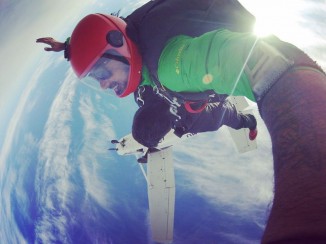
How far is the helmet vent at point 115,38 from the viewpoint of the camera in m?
2.04

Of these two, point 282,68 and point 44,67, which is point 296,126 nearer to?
point 282,68

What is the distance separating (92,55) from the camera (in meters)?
2.09

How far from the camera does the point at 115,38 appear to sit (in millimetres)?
2047

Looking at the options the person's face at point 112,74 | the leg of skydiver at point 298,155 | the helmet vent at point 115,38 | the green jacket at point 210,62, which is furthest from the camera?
the person's face at point 112,74

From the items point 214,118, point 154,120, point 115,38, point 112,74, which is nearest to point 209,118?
point 214,118

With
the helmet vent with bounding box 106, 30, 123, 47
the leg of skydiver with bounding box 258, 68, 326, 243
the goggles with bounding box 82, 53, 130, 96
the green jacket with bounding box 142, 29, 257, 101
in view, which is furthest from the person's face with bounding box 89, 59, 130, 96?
the leg of skydiver with bounding box 258, 68, 326, 243

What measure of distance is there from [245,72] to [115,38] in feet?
4.42

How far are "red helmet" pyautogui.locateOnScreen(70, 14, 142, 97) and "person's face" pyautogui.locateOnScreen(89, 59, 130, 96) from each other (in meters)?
0.06

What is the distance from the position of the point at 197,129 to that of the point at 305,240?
264cm

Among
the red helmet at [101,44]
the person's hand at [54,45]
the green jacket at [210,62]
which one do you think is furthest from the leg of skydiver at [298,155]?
the person's hand at [54,45]

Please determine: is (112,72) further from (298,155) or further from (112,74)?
(298,155)

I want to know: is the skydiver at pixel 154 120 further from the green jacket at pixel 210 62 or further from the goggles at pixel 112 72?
the green jacket at pixel 210 62

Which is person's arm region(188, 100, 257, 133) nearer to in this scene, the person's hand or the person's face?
the person's face

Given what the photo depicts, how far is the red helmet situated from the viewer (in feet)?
6.72
